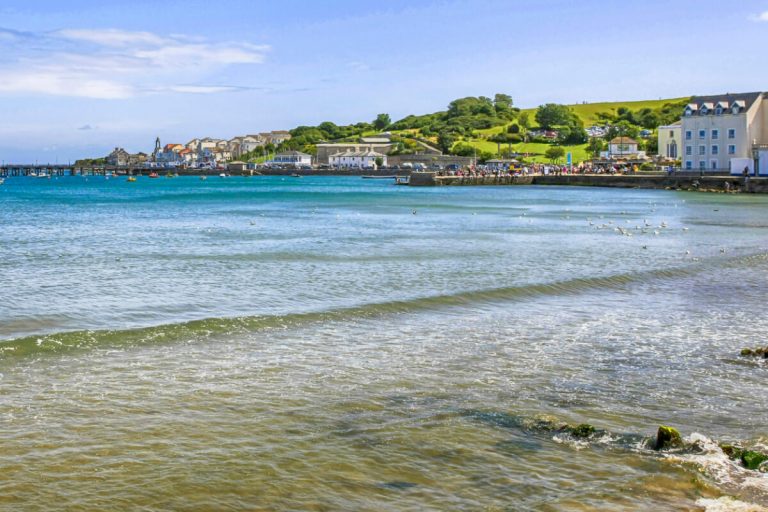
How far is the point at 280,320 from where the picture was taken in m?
13.2

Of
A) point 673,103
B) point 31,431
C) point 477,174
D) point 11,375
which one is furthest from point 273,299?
point 673,103

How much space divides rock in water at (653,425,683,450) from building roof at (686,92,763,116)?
75.8 metres

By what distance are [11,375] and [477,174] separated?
101 m

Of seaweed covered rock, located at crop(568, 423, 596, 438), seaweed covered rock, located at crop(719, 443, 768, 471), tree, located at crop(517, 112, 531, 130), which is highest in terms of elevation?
tree, located at crop(517, 112, 531, 130)

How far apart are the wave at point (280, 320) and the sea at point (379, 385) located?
7 cm

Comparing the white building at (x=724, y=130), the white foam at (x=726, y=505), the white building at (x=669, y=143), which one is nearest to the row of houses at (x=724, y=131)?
the white building at (x=724, y=130)

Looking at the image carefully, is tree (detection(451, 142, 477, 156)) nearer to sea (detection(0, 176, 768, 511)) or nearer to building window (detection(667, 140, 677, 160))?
building window (detection(667, 140, 677, 160))

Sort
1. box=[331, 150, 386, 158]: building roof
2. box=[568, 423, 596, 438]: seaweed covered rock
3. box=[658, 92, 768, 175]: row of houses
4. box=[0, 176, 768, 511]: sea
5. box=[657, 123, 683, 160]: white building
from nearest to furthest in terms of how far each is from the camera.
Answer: box=[0, 176, 768, 511]: sea → box=[568, 423, 596, 438]: seaweed covered rock → box=[658, 92, 768, 175]: row of houses → box=[657, 123, 683, 160]: white building → box=[331, 150, 386, 158]: building roof

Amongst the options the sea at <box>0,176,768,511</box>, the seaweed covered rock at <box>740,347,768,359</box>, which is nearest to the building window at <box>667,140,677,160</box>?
the sea at <box>0,176,768,511</box>

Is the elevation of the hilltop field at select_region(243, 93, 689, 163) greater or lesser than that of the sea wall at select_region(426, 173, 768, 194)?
greater

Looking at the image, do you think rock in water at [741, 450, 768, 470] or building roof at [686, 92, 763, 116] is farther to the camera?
building roof at [686, 92, 763, 116]

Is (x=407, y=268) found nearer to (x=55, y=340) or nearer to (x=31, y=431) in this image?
(x=55, y=340)

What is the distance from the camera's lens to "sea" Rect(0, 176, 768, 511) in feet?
20.7

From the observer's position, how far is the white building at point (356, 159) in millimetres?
172750
